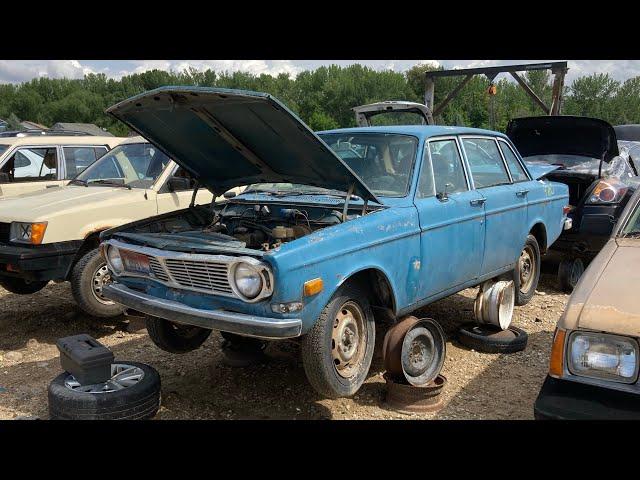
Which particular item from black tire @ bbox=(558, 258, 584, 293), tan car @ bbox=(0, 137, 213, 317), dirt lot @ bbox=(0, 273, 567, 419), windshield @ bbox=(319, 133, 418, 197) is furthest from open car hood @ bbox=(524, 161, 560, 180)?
tan car @ bbox=(0, 137, 213, 317)

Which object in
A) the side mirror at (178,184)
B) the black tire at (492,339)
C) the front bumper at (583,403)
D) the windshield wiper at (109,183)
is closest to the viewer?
the front bumper at (583,403)

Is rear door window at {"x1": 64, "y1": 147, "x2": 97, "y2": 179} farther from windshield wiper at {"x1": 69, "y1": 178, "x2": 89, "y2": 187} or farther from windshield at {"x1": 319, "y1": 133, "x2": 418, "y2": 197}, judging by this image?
windshield at {"x1": 319, "y1": 133, "x2": 418, "y2": 197}

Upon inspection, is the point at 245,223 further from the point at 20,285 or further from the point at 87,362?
the point at 20,285

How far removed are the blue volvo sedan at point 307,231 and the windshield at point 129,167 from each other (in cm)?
192

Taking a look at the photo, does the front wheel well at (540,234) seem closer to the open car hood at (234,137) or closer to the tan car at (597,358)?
the open car hood at (234,137)

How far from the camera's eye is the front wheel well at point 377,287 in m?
3.93

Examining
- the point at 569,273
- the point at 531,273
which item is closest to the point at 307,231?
the point at 531,273

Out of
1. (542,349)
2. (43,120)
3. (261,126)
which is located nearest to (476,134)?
(542,349)

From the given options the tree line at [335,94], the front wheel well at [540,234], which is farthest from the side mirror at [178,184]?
the tree line at [335,94]

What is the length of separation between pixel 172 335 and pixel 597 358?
3076 mm

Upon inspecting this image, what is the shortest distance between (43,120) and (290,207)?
73.9m

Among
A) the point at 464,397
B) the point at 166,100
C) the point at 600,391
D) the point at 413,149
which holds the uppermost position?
the point at 166,100

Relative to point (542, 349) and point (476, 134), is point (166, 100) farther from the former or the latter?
point (542, 349)

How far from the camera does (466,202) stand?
4746 millimetres
